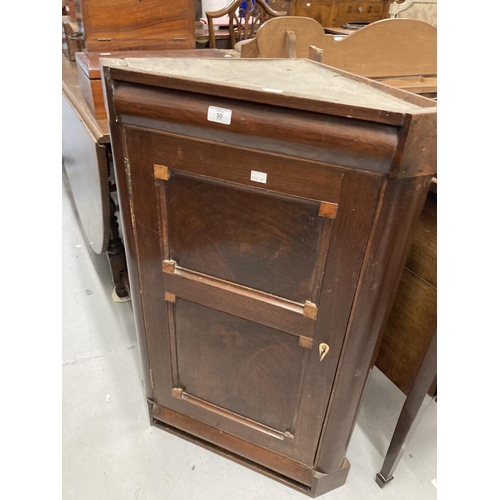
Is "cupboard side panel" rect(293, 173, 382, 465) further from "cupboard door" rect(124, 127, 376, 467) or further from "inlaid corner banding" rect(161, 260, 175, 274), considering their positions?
"inlaid corner banding" rect(161, 260, 175, 274)

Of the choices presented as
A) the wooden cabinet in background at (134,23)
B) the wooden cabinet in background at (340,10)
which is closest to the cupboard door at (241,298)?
the wooden cabinet in background at (134,23)

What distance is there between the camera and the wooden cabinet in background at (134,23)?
160 centimetres

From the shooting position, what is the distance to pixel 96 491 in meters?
1.19

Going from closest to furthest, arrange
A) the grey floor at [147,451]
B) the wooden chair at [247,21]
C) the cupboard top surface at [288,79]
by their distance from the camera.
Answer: the cupboard top surface at [288,79] → the grey floor at [147,451] → the wooden chair at [247,21]

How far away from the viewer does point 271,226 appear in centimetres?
78

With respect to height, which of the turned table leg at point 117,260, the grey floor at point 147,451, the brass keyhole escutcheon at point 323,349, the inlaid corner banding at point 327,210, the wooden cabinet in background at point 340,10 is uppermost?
the wooden cabinet in background at point 340,10

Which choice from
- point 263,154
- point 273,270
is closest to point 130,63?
point 263,154

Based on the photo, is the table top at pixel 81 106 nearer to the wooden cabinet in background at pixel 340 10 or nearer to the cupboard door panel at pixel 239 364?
the cupboard door panel at pixel 239 364

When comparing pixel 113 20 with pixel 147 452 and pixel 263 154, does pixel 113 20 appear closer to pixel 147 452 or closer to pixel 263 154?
pixel 263 154

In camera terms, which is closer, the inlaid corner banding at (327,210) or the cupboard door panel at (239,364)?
the inlaid corner banding at (327,210)

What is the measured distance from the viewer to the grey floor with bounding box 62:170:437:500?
120 centimetres

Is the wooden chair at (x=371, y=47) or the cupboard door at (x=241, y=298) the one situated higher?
the wooden chair at (x=371, y=47)

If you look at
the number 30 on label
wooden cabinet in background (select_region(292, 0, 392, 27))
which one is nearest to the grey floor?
the number 30 on label

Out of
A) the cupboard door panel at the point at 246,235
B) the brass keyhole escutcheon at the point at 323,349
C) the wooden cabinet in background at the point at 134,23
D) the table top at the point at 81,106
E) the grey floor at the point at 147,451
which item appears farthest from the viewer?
the wooden cabinet in background at the point at 134,23
